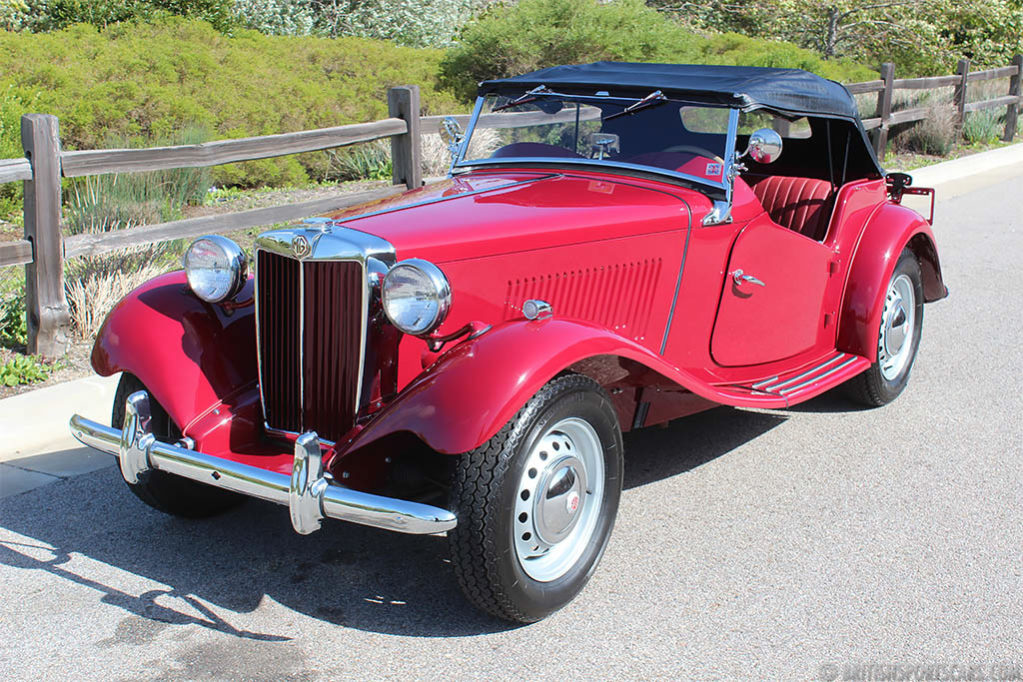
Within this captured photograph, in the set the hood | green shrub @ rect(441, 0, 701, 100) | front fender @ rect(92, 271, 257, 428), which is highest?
green shrub @ rect(441, 0, 701, 100)

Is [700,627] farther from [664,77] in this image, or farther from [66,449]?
[66,449]

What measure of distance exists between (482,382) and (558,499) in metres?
0.53

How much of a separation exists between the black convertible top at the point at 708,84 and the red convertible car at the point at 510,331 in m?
0.02

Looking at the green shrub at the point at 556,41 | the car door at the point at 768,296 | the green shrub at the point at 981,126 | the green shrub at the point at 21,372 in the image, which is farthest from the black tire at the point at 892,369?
the green shrub at the point at 981,126

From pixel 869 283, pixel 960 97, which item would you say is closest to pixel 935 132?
pixel 960 97

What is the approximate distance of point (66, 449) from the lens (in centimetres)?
468

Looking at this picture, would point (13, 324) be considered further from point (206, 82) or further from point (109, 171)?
point (206, 82)

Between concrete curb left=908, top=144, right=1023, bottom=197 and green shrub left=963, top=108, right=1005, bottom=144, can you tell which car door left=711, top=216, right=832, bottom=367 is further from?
green shrub left=963, top=108, right=1005, bottom=144

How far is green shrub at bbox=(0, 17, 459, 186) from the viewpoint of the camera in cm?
977

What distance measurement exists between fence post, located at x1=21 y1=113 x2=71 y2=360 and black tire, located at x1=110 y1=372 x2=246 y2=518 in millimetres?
1983

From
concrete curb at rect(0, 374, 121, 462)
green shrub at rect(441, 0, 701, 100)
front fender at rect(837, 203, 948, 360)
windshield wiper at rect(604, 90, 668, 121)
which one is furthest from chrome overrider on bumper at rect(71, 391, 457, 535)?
green shrub at rect(441, 0, 701, 100)

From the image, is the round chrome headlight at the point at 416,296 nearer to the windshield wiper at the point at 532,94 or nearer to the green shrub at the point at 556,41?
the windshield wiper at the point at 532,94

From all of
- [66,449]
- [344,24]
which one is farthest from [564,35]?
[66,449]

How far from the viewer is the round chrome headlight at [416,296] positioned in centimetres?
308
